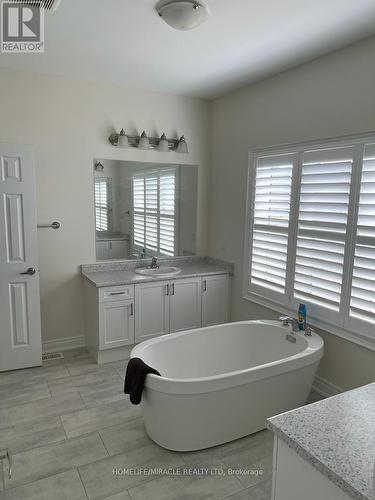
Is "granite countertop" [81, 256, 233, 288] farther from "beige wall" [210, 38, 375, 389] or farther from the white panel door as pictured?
the white panel door

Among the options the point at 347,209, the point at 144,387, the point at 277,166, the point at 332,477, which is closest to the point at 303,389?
the point at 144,387

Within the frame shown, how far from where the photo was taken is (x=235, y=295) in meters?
4.18

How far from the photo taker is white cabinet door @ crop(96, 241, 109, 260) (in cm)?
399

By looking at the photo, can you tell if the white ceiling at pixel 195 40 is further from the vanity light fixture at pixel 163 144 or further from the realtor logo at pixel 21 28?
the vanity light fixture at pixel 163 144

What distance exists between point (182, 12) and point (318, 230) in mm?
1898

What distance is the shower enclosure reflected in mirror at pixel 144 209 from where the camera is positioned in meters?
3.97

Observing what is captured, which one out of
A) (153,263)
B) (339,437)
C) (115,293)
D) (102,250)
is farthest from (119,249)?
(339,437)

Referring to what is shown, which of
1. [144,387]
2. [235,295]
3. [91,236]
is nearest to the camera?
[144,387]

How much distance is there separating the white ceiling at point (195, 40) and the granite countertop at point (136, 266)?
195 cm

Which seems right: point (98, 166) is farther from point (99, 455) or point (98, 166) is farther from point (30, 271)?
point (99, 455)

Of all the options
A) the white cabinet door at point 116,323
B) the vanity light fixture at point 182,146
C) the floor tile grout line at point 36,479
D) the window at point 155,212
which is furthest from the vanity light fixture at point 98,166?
the floor tile grout line at point 36,479

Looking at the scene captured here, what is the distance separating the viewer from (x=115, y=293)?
11.6 feet

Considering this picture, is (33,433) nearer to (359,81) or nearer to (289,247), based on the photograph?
(289,247)

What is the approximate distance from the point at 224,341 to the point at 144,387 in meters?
1.11
